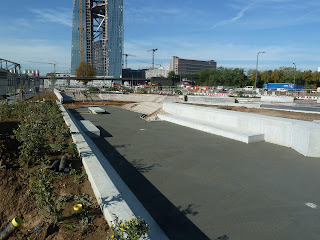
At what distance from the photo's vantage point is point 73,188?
4.30 m

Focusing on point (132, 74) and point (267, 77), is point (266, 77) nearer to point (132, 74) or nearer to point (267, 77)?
point (267, 77)

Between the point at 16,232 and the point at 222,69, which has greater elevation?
the point at 222,69

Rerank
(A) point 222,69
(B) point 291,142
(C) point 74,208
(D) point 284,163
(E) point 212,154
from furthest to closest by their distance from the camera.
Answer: (A) point 222,69
(B) point 291,142
(E) point 212,154
(D) point 284,163
(C) point 74,208

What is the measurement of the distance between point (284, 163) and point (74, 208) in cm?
A: 659

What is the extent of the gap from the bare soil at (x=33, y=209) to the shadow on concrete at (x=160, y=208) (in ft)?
3.82

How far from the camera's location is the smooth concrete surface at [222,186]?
12.8ft

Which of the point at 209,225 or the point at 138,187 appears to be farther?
the point at 138,187

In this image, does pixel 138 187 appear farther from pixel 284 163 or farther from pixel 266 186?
pixel 284 163

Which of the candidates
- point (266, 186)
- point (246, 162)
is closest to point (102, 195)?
point (266, 186)

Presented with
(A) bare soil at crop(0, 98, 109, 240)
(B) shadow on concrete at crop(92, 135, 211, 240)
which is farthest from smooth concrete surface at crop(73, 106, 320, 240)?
(A) bare soil at crop(0, 98, 109, 240)

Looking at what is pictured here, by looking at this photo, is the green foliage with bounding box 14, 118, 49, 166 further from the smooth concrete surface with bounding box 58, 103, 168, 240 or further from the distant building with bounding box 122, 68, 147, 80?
the distant building with bounding box 122, 68, 147, 80

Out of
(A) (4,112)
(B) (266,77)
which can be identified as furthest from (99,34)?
(A) (4,112)

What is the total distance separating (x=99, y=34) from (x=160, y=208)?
142494 mm

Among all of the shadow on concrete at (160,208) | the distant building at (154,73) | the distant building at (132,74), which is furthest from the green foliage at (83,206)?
Result: the distant building at (154,73)
